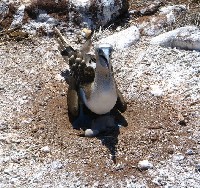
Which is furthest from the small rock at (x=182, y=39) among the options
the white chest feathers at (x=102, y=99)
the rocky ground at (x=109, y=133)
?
the white chest feathers at (x=102, y=99)

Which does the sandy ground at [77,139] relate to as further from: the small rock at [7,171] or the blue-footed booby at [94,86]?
the blue-footed booby at [94,86]

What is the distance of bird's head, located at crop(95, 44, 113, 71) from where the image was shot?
4.59m

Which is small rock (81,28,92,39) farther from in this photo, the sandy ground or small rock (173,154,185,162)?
small rock (173,154,185,162)

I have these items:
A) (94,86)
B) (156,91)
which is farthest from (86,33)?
(94,86)

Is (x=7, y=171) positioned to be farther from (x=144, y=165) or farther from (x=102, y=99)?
(x=144, y=165)

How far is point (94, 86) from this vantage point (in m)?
4.96

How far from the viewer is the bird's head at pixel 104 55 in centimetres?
459

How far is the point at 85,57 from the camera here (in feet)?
18.0

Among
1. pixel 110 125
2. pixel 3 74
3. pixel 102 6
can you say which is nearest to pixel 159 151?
pixel 110 125

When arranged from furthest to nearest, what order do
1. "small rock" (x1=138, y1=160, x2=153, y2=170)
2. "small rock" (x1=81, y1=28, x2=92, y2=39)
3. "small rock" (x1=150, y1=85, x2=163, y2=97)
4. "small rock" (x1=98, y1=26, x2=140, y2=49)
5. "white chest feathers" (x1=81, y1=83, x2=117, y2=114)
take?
"small rock" (x1=81, y1=28, x2=92, y2=39)
"small rock" (x1=98, y1=26, x2=140, y2=49)
"small rock" (x1=150, y1=85, x2=163, y2=97)
"white chest feathers" (x1=81, y1=83, x2=117, y2=114)
"small rock" (x1=138, y1=160, x2=153, y2=170)

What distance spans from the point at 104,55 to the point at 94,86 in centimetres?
46

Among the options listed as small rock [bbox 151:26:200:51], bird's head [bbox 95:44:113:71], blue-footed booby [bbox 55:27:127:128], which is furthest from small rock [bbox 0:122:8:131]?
small rock [bbox 151:26:200:51]

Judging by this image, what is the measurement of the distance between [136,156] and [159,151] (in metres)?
0.21

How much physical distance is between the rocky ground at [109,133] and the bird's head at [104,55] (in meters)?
0.71
